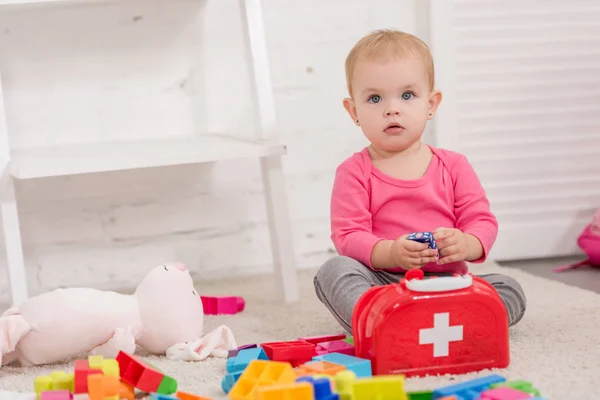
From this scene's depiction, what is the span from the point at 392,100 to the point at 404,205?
14 cm

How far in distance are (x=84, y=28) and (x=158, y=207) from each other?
37 cm

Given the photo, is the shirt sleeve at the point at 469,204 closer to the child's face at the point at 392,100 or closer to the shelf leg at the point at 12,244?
the child's face at the point at 392,100

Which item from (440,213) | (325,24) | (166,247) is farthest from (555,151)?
(166,247)

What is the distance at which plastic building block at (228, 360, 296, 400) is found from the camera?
82 centimetres

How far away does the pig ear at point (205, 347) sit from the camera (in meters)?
1.06

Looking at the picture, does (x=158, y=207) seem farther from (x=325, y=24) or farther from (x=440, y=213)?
(x=440, y=213)

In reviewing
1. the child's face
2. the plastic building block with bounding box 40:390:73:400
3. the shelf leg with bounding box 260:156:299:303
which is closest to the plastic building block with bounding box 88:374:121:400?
the plastic building block with bounding box 40:390:73:400

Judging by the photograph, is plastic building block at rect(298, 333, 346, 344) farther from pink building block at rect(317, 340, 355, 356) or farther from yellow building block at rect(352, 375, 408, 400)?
yellow building block at rect(352, 375, 408, 400)

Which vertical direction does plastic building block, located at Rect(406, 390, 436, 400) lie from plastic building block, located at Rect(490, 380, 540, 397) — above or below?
above

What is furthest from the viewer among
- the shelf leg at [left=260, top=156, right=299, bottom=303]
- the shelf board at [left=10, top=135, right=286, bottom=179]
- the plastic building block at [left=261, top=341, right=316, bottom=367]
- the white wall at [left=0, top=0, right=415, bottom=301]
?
the white wall at [left=0, top=0, right=415, bottom=301]

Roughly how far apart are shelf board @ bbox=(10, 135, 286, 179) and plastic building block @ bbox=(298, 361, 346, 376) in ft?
1.70

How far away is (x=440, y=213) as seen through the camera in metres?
1.16

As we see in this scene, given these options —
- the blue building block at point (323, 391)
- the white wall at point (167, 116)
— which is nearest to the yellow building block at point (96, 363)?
the blue building block at point (323, 391)

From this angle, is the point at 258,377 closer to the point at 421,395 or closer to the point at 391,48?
the point at 421,395
